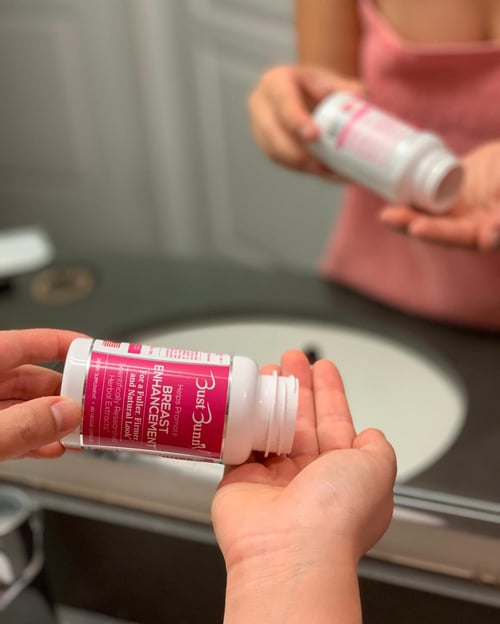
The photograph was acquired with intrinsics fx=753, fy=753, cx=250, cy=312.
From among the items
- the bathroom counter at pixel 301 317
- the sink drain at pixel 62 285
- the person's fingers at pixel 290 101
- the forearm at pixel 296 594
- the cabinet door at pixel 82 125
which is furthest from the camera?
the cabinet door at pixel 82 125

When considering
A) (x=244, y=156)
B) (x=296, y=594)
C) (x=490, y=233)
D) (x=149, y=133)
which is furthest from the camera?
(x=149, y=133)

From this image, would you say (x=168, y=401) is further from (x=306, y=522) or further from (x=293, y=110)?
(x=293, y=110)

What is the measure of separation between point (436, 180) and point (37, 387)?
12.4 inches

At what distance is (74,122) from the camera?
108 centimetres

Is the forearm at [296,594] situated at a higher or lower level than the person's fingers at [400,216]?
lower

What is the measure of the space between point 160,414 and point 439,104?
1.28 feet

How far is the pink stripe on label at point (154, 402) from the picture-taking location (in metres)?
0.37

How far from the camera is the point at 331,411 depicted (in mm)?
433

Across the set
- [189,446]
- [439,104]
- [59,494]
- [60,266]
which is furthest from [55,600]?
[439,104]

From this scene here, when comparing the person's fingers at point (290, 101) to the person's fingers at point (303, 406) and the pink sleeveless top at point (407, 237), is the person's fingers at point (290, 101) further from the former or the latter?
the person's fingers at point (303, 406)

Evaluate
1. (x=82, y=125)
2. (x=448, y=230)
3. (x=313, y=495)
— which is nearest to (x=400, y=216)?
(x=448, y=230)

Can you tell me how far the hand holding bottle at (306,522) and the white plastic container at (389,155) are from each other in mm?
211

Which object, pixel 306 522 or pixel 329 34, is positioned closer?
pixel 306 522

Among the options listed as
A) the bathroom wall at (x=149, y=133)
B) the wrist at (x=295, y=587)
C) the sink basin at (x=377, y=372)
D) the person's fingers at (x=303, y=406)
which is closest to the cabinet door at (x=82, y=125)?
the bathroom wall at (x=149, y=133)
